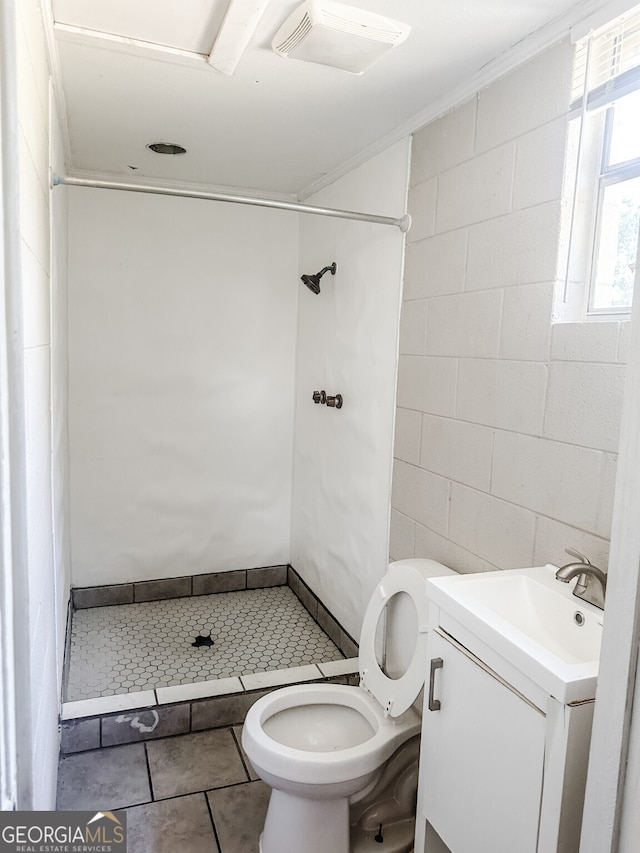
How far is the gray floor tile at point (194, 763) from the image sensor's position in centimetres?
206

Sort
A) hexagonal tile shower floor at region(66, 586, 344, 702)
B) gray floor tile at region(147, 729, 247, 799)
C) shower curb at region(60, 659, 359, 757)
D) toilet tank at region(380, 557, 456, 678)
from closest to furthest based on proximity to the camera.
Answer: toilet tank at region(380, 557, 456, 678) → gray floor tile at region(147, 729, 247, 799) → shower curb at region(60, 659, 359, 757) → hexagonal tile shower floor at region(66, 586, 344, 702)

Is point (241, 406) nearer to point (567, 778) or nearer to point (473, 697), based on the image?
point (473, 697)

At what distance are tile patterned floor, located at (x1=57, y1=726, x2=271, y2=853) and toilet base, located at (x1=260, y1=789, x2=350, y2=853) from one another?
0.60 feet

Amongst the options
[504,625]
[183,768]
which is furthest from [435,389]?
[183,768]

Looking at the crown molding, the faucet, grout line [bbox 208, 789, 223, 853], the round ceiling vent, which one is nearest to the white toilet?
grout line [bbox 208, 789, 223, 853]

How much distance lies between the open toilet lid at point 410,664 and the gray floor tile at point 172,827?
64 centimetres

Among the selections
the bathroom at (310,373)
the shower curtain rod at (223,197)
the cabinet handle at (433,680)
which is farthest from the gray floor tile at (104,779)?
the shower curtain rod at (223,197)

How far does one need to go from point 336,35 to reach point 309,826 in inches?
80.8

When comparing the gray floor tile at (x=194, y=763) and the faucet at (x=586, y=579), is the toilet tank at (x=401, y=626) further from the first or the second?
the gray floor tile at (x=194, y=763)

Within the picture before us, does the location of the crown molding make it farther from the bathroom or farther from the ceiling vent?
the ceiling vent

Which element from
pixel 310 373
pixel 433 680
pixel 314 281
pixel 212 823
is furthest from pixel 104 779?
pixel 314 281

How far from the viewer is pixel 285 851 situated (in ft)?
5.55

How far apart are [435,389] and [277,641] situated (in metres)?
1.50

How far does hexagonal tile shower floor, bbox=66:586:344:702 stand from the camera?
252cm
